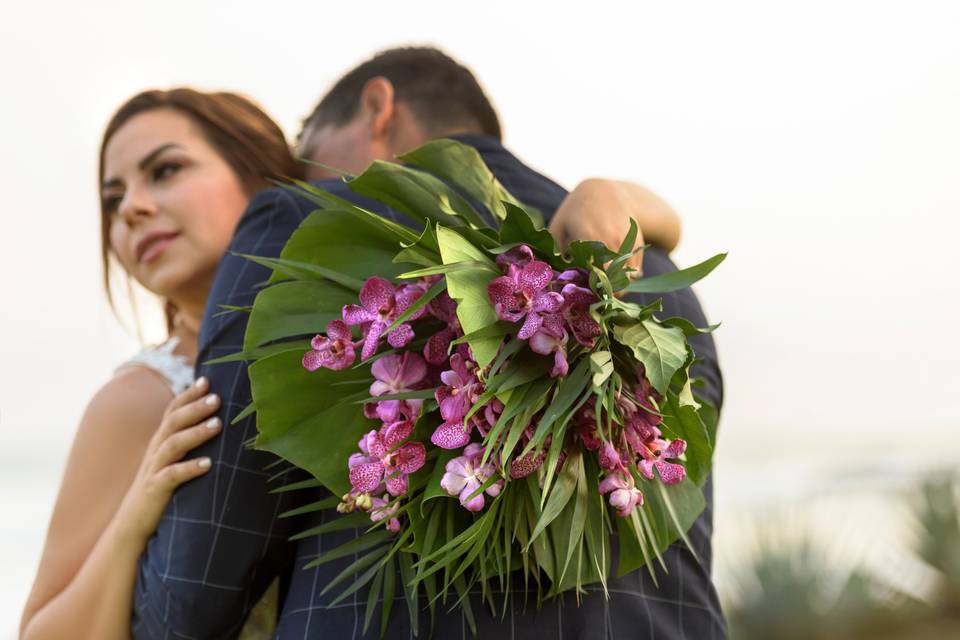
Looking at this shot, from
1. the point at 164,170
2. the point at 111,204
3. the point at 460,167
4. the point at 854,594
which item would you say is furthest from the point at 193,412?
the point at 854,594

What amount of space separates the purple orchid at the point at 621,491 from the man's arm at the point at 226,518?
496 mm

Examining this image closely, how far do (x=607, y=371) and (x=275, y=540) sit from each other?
1.97 ft

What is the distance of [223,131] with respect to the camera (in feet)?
8.41

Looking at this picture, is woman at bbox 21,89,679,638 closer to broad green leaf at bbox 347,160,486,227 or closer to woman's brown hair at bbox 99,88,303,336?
woman's brown hair at bbox 99,88,303,336

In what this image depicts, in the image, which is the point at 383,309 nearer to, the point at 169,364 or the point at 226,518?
the point at 226,518

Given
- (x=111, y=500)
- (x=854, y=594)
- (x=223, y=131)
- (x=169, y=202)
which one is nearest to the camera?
(x=111, y=500)

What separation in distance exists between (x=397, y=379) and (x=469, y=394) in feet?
0.36

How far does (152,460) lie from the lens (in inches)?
62.6

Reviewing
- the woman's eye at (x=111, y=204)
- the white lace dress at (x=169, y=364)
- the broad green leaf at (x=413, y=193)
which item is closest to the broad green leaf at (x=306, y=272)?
the broad green leaf at (x=413, y=193)

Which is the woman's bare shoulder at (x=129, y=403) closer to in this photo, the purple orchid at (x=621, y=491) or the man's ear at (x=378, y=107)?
the man's ear at (x=378, y=107)

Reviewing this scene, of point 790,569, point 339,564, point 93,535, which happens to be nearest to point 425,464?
point 339,564

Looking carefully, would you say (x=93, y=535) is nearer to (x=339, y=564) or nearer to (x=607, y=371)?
(x=339, y=564)

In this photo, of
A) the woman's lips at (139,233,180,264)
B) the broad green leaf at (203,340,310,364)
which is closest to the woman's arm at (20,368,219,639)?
the broad green leaf at (203,340,310,364)

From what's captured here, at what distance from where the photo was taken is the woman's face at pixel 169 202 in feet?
7.71
